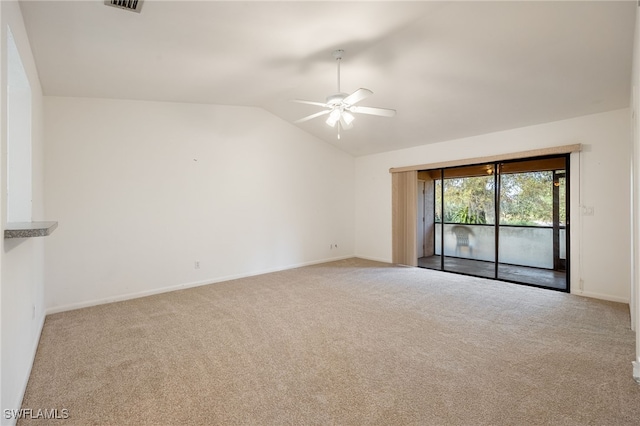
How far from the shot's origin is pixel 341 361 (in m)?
2.49

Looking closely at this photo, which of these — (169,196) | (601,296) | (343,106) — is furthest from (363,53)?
(601,296)

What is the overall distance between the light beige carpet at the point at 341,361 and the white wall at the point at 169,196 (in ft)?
2.04

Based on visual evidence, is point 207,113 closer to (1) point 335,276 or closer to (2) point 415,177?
(1) point 335,276

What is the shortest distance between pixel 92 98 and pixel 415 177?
5.41m

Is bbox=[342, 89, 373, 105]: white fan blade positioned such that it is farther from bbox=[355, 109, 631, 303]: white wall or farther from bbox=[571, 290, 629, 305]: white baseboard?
bbox=[571, 290, 629, 305]: white baseboard

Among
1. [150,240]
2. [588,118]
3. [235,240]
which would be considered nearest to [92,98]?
[150,240]

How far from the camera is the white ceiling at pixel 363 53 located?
8.19 ft

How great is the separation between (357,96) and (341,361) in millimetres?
2450

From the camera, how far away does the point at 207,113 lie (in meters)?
4.91

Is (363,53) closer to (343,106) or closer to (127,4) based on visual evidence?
(343,106)

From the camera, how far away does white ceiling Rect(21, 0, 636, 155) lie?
2496 millimetres

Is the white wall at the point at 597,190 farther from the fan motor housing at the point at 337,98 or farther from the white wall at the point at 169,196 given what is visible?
the white wall at the point at 169,196

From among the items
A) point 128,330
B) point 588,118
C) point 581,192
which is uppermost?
point 588,118

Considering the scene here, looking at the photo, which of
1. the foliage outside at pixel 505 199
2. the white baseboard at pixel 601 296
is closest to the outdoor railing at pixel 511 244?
the foliage outside at pixel 505 199
